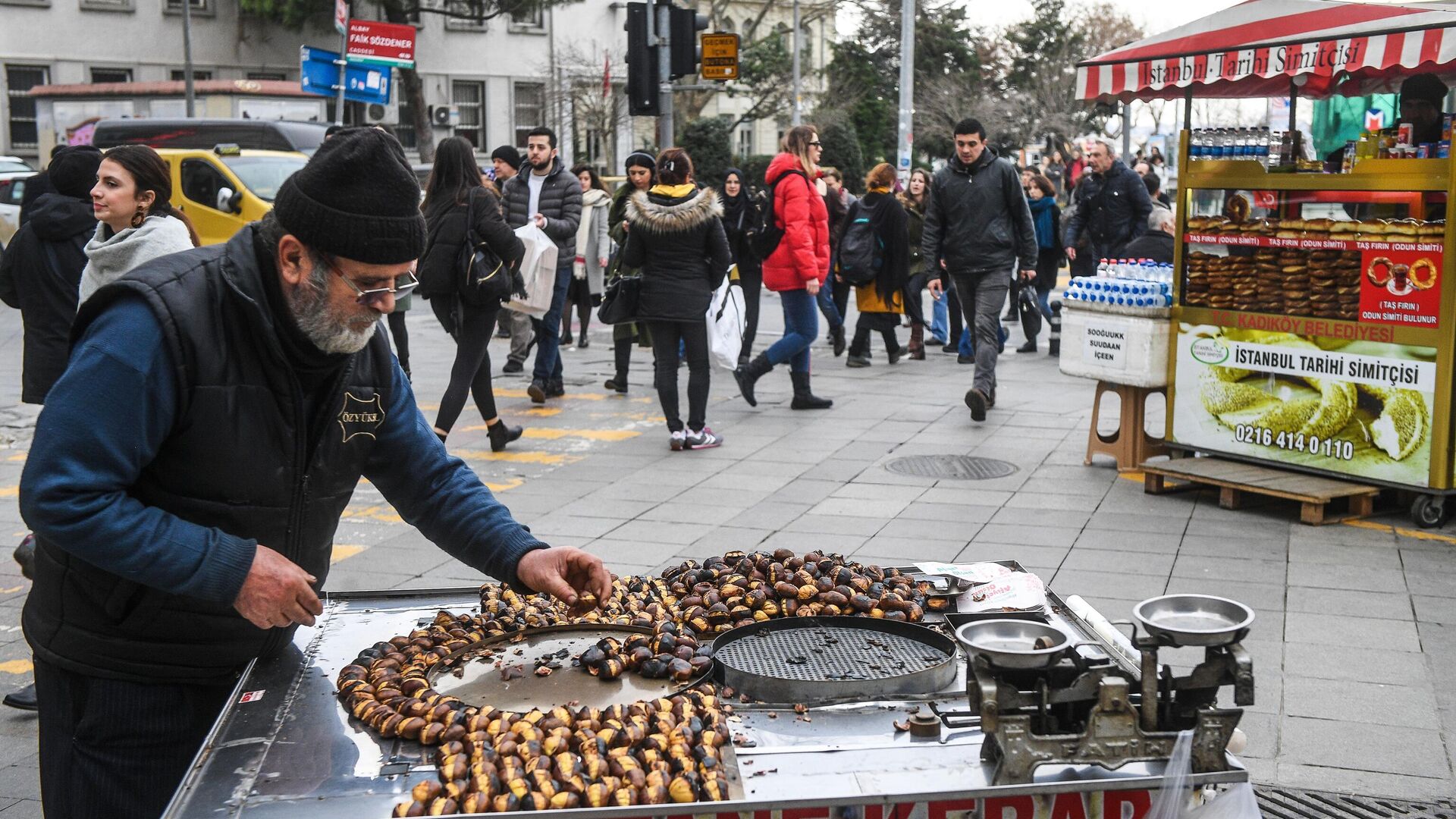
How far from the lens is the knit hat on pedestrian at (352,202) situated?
2.53 metres

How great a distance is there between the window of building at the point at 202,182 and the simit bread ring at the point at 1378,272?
625 inches

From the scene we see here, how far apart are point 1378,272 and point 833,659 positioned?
18.0 ft

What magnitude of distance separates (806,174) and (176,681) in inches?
346

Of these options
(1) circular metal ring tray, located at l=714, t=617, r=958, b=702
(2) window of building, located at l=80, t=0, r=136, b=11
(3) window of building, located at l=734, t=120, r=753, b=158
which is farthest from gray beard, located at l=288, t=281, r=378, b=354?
(3) window of building, located at l=734, t=120, r=753, b=158

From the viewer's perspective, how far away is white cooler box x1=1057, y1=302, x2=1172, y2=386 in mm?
8320

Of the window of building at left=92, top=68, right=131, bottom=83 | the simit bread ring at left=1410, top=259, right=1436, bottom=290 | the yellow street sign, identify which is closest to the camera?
the simit bread ring at left=1410, top=259, right=1436, bottom=290

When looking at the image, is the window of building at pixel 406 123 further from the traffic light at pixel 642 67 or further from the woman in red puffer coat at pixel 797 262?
the woman in red puffer coat at pixel 797 262

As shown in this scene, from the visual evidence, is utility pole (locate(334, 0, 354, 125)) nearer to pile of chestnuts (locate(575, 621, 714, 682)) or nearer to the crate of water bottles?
the crate of water bottles

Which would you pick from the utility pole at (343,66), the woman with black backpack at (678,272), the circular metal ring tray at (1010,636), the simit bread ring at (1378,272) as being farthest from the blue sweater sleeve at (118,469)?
the utility pole at (343,66)

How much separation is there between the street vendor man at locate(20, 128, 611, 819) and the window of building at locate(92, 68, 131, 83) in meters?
39.7

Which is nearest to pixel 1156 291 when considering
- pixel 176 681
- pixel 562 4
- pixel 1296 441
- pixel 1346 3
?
pixel 1296 441

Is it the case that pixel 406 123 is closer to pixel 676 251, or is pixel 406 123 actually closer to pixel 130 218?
pixel 676 251

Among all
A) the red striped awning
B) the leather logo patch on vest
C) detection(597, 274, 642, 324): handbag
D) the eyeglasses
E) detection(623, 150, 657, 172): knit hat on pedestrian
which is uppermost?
the red striped awning

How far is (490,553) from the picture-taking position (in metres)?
3.05
